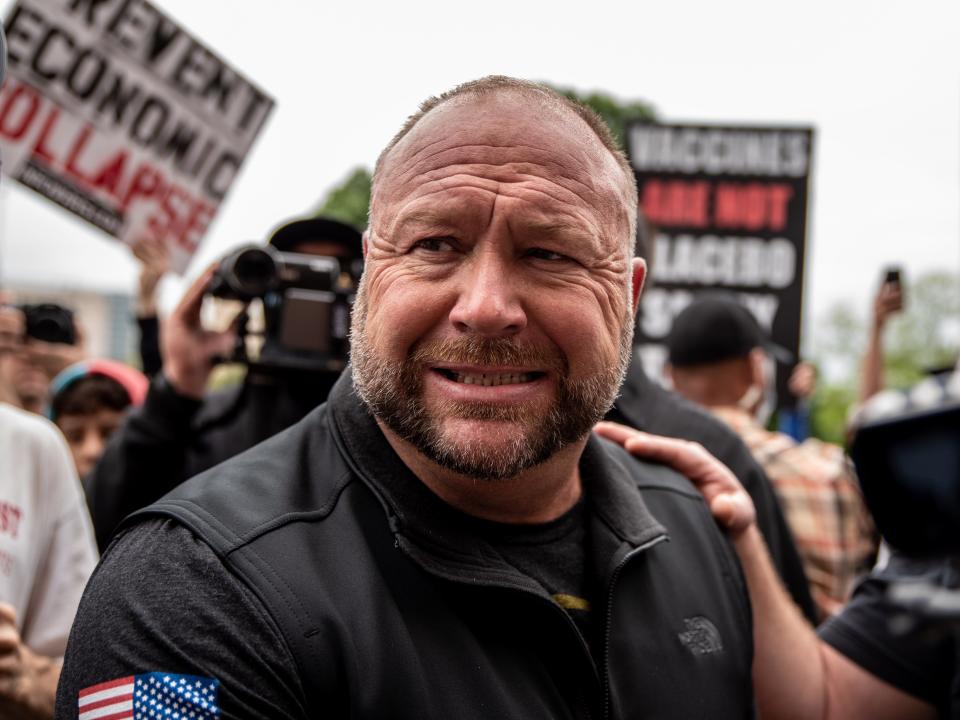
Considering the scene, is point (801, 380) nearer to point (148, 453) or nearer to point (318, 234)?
point (318, 234)

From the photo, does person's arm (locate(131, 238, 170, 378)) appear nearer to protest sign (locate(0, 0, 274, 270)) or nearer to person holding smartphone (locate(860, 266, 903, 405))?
protest sign (locate(0, 0, 274, 270))

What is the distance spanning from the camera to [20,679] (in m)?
1.92

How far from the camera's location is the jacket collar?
1526mm

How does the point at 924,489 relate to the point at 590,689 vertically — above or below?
above

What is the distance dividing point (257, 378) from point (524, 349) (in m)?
1.41

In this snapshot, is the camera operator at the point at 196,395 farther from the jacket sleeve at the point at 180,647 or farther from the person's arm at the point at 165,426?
the jacket sleeve at the point at 180,647

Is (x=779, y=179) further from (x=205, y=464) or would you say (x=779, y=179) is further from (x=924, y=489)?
(x=924, y=489)

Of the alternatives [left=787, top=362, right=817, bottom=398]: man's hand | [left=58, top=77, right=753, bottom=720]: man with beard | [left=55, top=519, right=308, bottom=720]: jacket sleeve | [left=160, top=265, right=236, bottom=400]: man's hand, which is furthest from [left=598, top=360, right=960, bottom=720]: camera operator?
[left=787, top=362, right=817, bottom=398]: man's hand

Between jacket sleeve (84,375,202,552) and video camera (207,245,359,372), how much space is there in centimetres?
23

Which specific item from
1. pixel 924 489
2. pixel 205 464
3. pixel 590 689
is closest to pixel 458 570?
pixel 590 689

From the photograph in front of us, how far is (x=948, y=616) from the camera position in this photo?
67cm

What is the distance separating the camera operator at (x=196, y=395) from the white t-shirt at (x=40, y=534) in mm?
518

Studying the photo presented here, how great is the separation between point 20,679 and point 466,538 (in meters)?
1.02

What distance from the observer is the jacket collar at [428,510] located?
153cm
